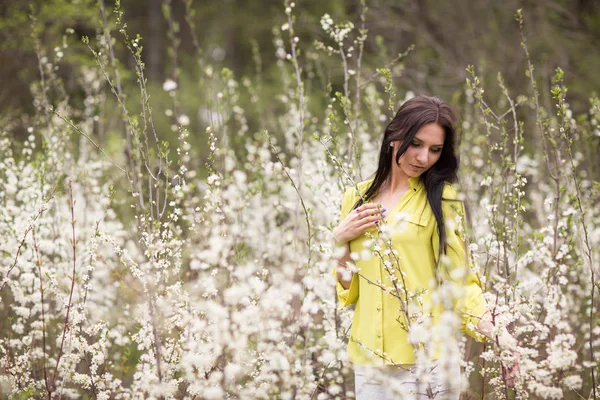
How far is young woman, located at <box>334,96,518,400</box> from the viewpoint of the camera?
2.12m

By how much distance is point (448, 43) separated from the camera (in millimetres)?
9812

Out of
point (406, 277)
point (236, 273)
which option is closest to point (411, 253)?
point (406, 277)

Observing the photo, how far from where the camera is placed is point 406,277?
2.21 m

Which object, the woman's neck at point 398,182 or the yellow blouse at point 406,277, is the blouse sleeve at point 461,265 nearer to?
the yellow blouse at point 406,277

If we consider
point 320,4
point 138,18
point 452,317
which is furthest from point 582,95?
point 138,18

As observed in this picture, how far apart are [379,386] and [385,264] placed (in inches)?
18.7

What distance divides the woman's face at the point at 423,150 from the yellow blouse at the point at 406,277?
0.09m

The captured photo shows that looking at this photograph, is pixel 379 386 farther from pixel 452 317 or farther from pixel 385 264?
pixel 452 317

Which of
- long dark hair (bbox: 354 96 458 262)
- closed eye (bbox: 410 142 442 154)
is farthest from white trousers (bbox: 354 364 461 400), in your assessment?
closed eye (bbox: 410 142 442 154)

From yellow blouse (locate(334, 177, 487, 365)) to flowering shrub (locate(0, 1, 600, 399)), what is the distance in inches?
4.9

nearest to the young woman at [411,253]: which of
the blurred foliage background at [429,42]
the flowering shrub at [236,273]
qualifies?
the flowering shrub at [236,273]

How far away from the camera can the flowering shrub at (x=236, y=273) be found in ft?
6.83

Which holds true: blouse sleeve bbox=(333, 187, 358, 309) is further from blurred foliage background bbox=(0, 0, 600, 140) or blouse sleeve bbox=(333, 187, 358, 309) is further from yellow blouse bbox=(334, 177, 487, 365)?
blurred foliage background bbox=(0, 0, 600, 140)

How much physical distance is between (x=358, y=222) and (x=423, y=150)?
36 centimetres
